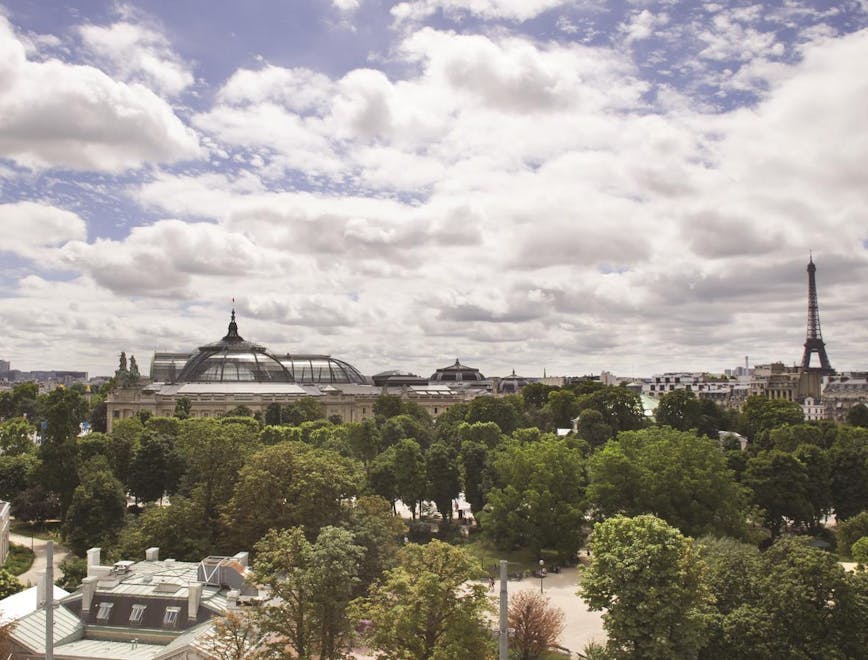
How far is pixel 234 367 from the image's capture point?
5182 inches

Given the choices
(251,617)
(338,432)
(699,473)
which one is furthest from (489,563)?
(338,432)

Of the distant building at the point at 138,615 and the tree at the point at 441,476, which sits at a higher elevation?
the tree at the point at 441,476

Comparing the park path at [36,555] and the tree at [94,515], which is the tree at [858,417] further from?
the park path at [36,555]

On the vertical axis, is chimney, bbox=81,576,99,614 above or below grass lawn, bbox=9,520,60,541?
above

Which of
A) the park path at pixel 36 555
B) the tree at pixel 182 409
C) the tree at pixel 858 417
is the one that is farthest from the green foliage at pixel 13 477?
the tree at pixel 858 417

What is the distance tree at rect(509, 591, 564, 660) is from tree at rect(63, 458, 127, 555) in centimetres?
2458

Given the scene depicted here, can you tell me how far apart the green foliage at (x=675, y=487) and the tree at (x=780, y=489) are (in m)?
4.21

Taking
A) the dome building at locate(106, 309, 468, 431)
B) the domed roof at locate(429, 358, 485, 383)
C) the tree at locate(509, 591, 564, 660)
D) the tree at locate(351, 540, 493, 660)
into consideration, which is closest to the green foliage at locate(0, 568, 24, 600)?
the tree at locate(351, 540, 493, 660)

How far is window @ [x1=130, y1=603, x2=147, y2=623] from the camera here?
26.9 meters

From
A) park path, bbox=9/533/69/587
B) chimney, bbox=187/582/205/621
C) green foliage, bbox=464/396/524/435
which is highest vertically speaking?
green foliage, bbox=464/396/524/435

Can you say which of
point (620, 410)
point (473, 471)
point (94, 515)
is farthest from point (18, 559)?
point (620, 410)

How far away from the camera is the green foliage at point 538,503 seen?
136 feet

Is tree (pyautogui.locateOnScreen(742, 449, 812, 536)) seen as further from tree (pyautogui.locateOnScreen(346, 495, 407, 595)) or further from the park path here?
the park path

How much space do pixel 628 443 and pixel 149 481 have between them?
107 ft
